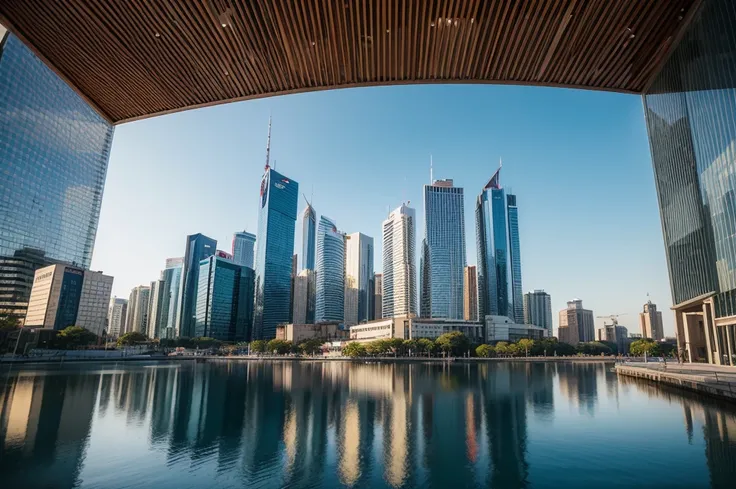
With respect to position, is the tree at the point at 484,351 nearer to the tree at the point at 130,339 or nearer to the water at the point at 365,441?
the water at the point at 365,441

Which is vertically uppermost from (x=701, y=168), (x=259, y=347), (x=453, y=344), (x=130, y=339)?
(x=701, y=168)

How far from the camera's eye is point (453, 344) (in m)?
122

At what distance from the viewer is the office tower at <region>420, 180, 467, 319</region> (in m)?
184

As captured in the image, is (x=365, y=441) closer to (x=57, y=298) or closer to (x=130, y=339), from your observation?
(x=57, y=298)

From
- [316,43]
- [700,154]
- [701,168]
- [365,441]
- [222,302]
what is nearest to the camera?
[316,43]

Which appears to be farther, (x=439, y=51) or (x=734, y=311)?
(x=734, y=311)

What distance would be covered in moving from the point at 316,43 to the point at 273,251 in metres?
170

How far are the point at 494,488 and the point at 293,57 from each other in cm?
1786

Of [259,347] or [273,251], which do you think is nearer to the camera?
[259,347]

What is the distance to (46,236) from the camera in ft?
300

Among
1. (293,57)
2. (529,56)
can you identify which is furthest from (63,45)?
(529,56)

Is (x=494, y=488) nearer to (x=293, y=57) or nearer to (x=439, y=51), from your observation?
(x=439, y=51)

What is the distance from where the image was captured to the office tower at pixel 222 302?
589ft

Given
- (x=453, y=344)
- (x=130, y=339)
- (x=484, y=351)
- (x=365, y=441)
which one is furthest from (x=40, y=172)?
(x=484, y=351)
